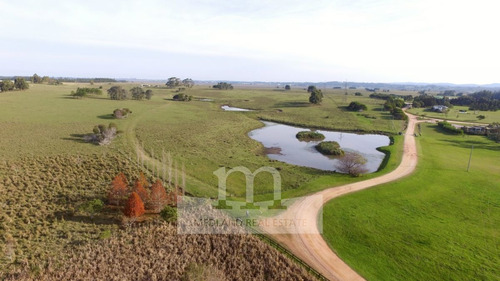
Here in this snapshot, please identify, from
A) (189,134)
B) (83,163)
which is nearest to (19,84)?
(189,134)

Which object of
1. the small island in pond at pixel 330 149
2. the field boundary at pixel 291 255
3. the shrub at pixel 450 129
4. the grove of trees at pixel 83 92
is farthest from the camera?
the grove of trees at pixel 83 92

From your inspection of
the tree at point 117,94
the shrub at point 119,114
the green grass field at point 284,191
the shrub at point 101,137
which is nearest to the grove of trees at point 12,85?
the tree at point 117,94

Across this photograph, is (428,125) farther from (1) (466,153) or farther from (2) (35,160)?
(2) (35,160)

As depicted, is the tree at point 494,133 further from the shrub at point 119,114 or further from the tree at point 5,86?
the tree at point 5,86

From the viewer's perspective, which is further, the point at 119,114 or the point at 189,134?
the point at 119,114

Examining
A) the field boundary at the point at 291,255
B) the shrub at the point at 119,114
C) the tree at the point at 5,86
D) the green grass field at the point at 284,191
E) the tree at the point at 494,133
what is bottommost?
the field boundary at the point at 291,255

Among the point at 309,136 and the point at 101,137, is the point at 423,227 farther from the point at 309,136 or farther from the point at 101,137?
the point at 101,137

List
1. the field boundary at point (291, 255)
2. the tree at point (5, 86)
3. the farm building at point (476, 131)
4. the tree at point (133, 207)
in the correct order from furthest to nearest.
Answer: the tree at point (5, 86)
the farm building at point (476, 131)
the tree at point (133, 207)
the field boundary at point (291, 255)
